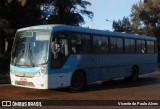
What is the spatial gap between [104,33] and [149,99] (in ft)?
19.7

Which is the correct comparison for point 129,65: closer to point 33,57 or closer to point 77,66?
point 77,66

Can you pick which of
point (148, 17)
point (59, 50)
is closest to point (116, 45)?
point (59, 50)

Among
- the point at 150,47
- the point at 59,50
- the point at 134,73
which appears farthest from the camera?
the point at 150,47

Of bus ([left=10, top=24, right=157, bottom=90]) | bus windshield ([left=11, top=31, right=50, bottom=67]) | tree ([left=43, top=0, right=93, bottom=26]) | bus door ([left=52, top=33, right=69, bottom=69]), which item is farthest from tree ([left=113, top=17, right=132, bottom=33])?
bus windshield ([left=11, top=31, right=50, bottom=67])

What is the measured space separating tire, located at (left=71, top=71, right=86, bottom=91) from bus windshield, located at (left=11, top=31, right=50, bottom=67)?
2066 millimetres

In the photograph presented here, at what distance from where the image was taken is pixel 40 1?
40.7m

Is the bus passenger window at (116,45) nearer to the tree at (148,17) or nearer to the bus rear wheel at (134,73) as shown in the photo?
the bus rear wheel at (134,73)

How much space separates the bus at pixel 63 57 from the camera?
15.6 meters

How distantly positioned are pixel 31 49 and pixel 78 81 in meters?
2.76

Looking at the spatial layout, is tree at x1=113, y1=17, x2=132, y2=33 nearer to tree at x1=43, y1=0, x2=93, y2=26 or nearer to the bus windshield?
tree at x1=43, y1=0, x2=93, y2=26

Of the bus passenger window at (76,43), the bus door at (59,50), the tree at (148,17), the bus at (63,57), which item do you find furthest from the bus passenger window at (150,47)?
the tree at (148,17)

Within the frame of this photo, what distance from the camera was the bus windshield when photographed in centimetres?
1564

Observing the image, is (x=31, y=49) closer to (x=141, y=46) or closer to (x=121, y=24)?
(x=141, y=46)

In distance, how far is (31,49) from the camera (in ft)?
52.2
